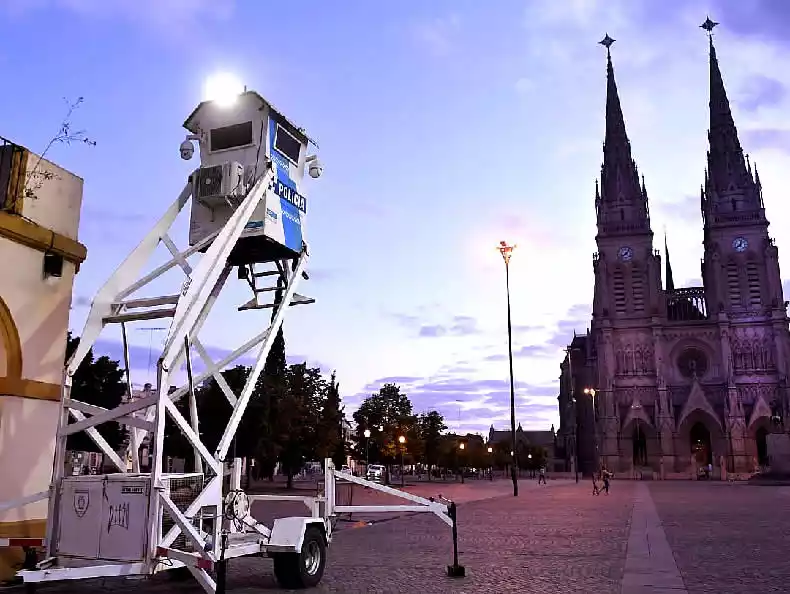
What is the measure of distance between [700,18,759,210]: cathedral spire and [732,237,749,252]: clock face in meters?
5.13

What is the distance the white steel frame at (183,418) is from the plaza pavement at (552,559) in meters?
1.19

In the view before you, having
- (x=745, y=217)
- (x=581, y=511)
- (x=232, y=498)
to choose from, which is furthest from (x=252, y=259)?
(x=745, y=217)

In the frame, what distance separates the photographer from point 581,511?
26.4 metres

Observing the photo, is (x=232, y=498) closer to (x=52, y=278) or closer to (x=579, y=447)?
(x=52, y=278)

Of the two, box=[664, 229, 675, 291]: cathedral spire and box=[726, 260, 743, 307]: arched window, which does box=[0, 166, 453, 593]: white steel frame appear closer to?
box=[726, 260, 743, 307]: arched window

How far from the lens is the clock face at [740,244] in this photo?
319ft

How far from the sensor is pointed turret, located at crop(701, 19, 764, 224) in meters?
99.8

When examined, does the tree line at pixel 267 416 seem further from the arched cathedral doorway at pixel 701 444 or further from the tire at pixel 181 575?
the arched cathedral doorway at pixel 701 444

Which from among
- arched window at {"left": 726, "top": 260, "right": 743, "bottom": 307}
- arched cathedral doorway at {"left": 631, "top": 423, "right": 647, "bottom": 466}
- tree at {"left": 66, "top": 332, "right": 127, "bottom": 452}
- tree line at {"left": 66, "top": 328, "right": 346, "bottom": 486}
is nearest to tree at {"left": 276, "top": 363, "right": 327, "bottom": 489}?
tree line at {"left": 66, "top": 328, "right": 346, "bottom": 486}

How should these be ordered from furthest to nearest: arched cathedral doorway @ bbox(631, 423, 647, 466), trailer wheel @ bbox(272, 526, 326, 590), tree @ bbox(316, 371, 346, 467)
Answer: arched cathedral doorway @ bbox(631, 423, 647, 466) → tree @ bbox(316, 371, 346, 467) → trailer wheel @ bbox(272, 526, 326, 590)

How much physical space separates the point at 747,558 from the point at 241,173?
11431mm

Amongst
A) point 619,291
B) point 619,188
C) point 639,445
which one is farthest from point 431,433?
point 619,188

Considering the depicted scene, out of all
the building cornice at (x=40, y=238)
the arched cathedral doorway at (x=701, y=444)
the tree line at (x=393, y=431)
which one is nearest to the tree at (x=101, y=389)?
the tree line at (x=393, y=431)

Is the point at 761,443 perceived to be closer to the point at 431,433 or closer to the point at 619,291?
the point at 619,291
